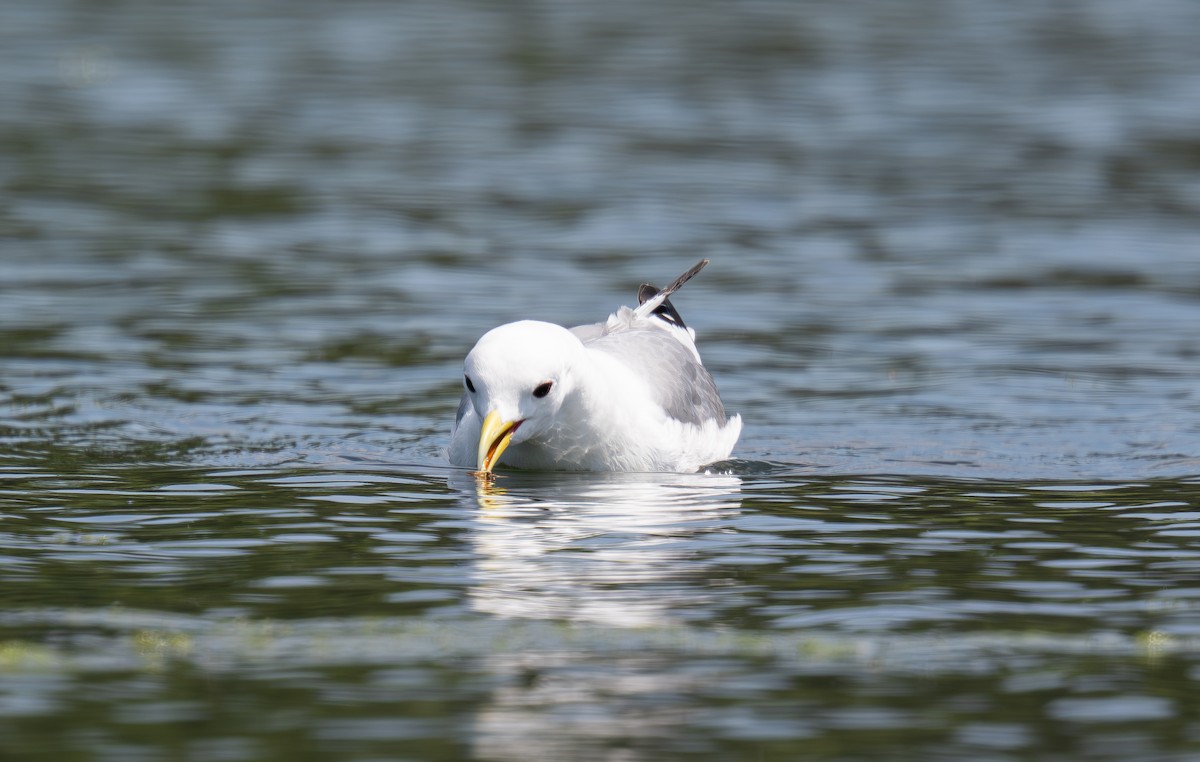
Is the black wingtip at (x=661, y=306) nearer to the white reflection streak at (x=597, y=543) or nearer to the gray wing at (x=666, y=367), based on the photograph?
the gray wing at (x=666, y=367)

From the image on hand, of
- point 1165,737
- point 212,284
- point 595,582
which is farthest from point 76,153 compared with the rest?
point 1165,737

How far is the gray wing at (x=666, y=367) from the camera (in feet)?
37.0

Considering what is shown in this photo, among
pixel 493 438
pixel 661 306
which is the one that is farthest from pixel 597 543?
pixel 661 306

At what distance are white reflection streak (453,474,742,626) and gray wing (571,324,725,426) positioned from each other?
19.2 inches

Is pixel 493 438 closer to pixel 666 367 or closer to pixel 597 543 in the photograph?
pixel 597 543

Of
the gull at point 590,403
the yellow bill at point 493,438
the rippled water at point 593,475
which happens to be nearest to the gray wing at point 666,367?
the gull at point 590,403

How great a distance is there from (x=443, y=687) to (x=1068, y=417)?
685 centimetres

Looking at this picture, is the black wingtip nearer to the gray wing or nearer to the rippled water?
the gray wing

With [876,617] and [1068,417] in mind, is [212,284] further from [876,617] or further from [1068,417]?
[876,617]

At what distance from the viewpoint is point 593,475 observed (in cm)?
1073

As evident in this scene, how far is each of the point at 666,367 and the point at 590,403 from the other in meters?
1.22

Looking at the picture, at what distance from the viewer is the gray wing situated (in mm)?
11273

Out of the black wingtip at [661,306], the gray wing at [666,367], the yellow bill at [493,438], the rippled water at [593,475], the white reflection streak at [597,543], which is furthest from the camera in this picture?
the black wingtip at [661,306]

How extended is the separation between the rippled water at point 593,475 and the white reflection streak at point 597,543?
0.04 metres
